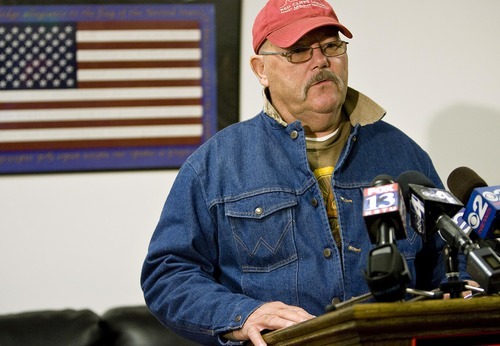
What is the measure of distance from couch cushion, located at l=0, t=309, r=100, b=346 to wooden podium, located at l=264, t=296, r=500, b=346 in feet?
6.01

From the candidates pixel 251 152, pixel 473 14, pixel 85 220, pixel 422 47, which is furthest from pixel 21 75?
pixel 473 14

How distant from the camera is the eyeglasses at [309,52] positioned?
2260 mm

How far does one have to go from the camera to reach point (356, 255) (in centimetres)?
214

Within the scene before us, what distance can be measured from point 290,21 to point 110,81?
1099mm

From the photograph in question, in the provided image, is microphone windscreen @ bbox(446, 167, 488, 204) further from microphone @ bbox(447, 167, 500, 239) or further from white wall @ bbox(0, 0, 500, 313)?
white wall @ bbox(0, 0, 500, 313)

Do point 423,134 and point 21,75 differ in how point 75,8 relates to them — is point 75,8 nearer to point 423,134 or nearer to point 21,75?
point 21,75

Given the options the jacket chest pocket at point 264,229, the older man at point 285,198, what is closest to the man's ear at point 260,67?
the older man at point 285,198

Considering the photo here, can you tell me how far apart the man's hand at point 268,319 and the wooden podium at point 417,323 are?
398 millimetres

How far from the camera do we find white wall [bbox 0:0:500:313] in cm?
317

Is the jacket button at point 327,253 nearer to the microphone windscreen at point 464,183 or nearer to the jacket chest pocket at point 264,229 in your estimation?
the jacket chest pocket at point 264,229

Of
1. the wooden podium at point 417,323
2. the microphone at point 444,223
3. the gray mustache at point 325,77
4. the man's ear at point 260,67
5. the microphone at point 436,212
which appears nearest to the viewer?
the wooden podium at point 417,323

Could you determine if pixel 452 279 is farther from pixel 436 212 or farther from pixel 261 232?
pixel 261 232

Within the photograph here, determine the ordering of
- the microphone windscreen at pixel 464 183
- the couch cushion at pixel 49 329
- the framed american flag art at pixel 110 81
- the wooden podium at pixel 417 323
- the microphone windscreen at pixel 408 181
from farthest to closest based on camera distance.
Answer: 1. the framed american flag art at pixel 110 81
2. the couch cushion at pixel 49 329
3. the microphone windscreen at pixel 464 183
4. the microphone windscreen at pixel 408 181
5. the wooden podium at pixel 417 323

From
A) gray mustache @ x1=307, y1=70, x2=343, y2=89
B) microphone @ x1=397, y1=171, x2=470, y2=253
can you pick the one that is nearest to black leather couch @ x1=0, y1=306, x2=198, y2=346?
gray mustache @ x1=307, y1=70, x2=343, y2=89
